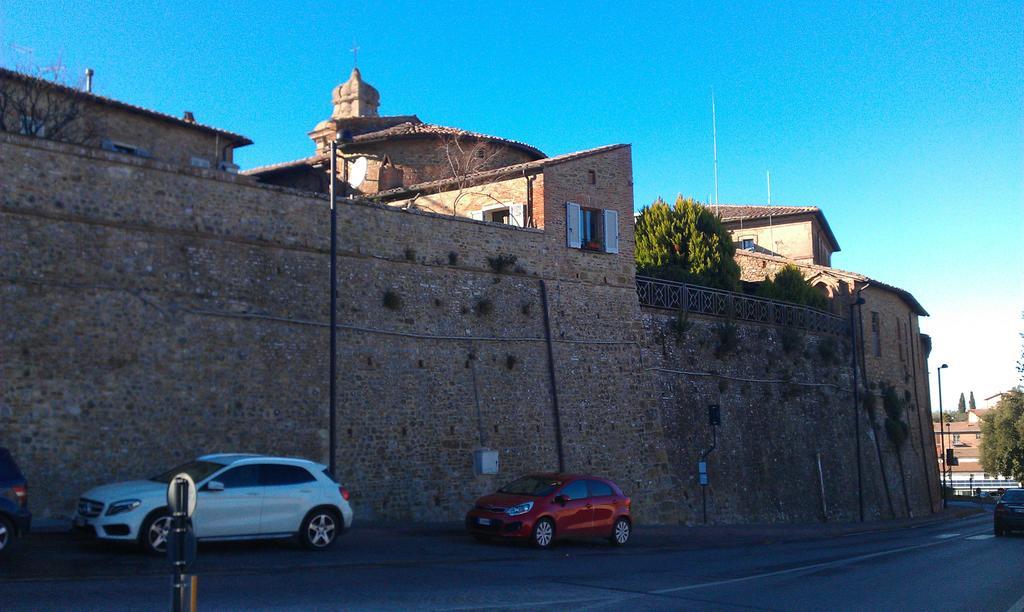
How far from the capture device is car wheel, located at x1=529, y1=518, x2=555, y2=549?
1767 centimetres

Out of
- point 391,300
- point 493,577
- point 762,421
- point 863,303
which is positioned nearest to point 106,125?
point 391,300

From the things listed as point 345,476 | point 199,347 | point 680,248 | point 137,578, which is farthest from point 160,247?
point 680,248

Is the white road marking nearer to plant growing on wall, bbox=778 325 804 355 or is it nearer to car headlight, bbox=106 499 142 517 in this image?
car headlight, bbox=106 499 142 517

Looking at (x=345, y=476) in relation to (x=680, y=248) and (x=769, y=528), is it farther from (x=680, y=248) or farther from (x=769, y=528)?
(x=680, y=248)

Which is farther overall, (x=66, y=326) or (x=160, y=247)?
(x=160, y=247)

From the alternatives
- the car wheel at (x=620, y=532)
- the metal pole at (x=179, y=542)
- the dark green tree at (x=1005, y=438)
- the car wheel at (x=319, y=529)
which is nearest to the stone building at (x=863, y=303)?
the dark green tree at (x=1005, y=438)

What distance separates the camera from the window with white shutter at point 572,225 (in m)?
26.8

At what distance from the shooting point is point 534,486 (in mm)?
18562

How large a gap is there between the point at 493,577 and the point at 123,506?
548 centimetres

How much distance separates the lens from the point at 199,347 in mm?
18328

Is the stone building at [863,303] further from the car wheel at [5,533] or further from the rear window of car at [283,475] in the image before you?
the car wheel at [5,533]

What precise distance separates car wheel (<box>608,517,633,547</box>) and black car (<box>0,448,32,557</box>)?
11226 millimetres

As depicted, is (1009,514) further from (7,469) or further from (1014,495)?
(7,469)

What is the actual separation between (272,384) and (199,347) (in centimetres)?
180
